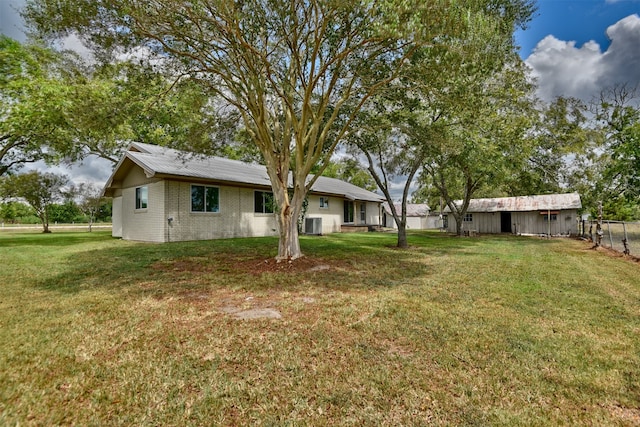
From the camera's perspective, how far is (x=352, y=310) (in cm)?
452

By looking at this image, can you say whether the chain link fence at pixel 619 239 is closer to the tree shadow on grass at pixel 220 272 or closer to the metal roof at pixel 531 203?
the metal roof at pixel 531 203

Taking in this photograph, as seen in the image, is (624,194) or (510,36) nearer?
(510,36)

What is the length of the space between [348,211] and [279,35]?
61.2 feet

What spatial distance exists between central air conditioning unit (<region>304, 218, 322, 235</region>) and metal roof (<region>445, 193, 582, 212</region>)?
49.4ft

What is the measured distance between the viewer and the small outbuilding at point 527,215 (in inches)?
868

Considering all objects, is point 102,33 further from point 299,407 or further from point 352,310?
point 299,407

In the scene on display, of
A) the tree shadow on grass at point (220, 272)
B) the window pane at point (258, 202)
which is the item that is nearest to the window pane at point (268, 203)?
the window pane at point (258, 202)

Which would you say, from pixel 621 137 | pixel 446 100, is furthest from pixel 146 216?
pixel 621 137

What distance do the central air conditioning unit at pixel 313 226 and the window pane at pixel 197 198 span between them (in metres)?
6.91

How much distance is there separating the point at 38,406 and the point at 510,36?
9761 millimetres

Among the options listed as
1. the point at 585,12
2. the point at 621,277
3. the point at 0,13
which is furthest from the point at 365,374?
the point at 585,12

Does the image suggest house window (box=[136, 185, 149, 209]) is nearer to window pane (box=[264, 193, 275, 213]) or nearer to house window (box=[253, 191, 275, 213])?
house window (box=[253, 191, 275, 213])

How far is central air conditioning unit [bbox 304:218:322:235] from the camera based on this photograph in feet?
63.0

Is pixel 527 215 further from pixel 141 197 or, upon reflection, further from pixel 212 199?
pixel 141 197
